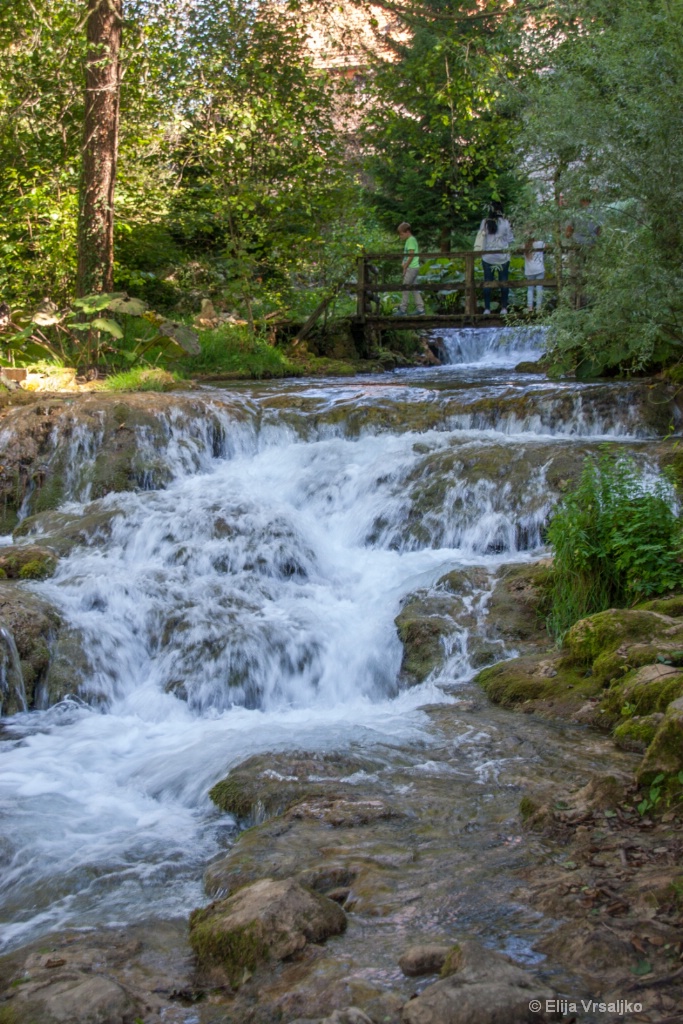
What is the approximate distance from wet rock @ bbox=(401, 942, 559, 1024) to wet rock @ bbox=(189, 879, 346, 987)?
1.81 feet

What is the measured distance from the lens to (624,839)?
3.61 meters

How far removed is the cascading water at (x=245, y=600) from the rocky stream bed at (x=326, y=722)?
0.08 feet

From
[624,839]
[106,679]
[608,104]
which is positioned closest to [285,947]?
[624,839]

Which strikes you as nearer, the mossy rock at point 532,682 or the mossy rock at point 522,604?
the mossy rock at point 532,682

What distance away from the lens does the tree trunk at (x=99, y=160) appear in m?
13.3

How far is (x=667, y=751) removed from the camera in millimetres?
3891

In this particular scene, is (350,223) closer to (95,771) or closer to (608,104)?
(608,104)

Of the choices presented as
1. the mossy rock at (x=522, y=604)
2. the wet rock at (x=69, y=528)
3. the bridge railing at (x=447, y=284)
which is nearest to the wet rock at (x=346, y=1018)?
the mossy rock at (x=522, y=604)

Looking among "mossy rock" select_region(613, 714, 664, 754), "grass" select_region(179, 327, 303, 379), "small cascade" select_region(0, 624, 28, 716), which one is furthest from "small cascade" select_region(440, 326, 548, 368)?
"mossy rock" select_region(613, 714, 664, 754)

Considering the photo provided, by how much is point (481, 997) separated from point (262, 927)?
2.87 feet

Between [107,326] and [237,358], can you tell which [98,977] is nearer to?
[107,326]

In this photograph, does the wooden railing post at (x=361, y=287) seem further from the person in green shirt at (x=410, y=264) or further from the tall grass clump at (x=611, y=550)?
the tall grass clump at (x=611, y=550)

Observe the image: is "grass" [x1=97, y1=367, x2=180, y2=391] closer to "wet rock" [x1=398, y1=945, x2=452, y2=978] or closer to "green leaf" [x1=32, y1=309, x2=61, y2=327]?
"green leaf" [x1=32, y1=309, x2=61, y2=327]

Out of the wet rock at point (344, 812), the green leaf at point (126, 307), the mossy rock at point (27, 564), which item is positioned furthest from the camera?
the green leaf at point (126, 307)
